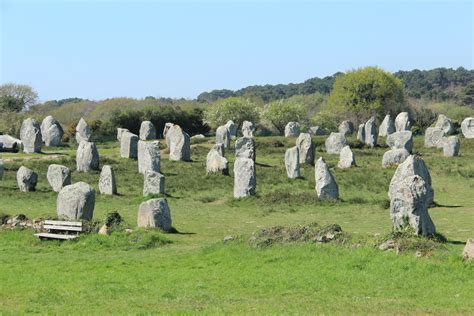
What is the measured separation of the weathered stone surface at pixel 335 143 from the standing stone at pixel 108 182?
74.7 feet

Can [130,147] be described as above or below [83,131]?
below

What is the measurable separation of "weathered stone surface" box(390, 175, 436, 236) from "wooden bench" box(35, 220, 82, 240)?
9.17 m

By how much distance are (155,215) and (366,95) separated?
71744 millimetres

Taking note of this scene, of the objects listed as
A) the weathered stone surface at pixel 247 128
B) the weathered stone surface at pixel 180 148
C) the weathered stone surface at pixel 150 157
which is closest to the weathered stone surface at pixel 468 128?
the weathered stone surface at pixel 247 128

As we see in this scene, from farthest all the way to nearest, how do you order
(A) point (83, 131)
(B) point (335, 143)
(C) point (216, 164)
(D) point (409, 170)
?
(A) point (83, 131), (B) point (335, 143), (C) point (216, 164), (D) point (409, 170)

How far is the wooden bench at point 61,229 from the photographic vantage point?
27906 mm

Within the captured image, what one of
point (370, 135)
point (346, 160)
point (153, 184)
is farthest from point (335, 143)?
point (153, 184)

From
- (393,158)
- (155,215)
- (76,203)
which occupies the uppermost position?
(393,158)

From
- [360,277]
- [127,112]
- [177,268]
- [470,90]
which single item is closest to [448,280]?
[360,277]

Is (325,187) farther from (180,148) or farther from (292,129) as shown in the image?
(292,129)

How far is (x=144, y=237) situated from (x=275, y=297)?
9.42 m

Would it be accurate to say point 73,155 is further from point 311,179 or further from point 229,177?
point 311,179

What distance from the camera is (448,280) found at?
18891mm

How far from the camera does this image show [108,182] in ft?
133
